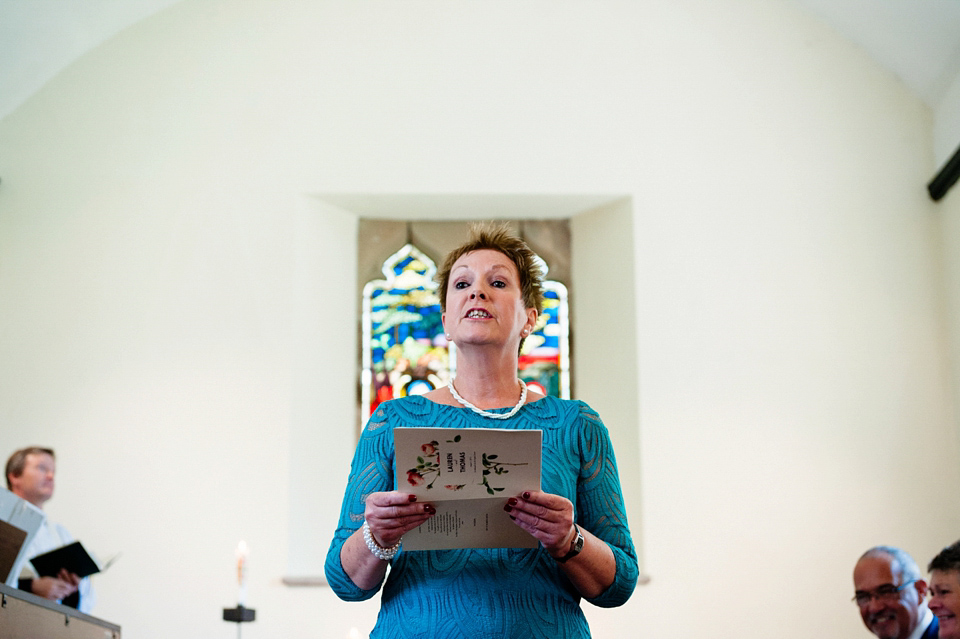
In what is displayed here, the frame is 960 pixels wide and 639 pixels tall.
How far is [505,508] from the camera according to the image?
5.38 feet

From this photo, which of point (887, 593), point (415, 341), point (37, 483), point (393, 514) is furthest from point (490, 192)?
point (393, 514)

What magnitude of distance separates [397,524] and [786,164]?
13.8 ft

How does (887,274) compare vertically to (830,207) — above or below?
below

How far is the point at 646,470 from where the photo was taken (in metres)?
4.98

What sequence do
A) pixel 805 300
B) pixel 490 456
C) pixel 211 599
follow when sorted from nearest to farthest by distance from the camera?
pixel 490 456 < pixel 211 599 < pixel 805 300

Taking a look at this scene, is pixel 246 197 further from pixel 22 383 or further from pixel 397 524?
pixel 397 524

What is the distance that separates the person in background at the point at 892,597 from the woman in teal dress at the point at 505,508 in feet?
6.04

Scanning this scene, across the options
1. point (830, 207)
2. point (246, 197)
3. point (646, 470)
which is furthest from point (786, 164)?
point (246, 197)

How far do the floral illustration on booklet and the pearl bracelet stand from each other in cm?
14

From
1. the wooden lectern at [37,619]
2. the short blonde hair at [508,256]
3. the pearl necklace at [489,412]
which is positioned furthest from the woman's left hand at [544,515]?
the wooden lectern at [37,619]

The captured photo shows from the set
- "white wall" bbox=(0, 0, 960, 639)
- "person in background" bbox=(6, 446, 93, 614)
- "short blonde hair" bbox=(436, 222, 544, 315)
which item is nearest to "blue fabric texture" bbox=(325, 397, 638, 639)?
"short blonde hair" bbox=(436, 222, 544, 315)

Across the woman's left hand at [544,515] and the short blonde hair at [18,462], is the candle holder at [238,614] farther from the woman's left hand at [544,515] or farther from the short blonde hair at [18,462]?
the woman's left hand at [544,515]

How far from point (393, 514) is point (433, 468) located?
98mm

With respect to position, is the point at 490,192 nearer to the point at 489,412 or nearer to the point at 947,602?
the point at 947,602
